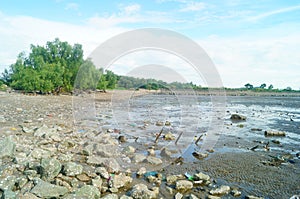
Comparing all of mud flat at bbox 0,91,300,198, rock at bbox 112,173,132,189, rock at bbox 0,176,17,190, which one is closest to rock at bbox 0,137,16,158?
mud flat at bbox 0,91,300,198

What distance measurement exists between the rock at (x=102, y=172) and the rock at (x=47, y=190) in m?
1.16

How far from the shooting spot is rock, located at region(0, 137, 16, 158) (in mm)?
6057

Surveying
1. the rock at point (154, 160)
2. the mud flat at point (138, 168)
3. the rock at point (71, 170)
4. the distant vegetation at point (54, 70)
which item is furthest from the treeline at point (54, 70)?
the rock at point (71, 170)

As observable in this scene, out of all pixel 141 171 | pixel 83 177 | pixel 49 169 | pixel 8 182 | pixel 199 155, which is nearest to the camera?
pixel 8 182

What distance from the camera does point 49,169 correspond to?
5.13 metres

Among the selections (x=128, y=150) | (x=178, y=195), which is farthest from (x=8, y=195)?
(x=128, y=150)

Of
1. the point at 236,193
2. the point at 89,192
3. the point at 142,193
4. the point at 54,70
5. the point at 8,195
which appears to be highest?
the point at 54,70

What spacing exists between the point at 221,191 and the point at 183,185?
897 mm

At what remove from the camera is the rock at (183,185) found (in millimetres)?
5380

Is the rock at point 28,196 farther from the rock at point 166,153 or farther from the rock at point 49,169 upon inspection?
the rock at point 166,153

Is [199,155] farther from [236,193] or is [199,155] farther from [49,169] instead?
[49,169]

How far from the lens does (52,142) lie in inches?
314

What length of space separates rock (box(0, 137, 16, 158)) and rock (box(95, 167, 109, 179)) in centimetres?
246

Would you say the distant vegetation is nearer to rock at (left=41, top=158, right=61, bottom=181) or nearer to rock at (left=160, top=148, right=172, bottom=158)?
rock at (left=160, top=148, right=172, bottom=158)
